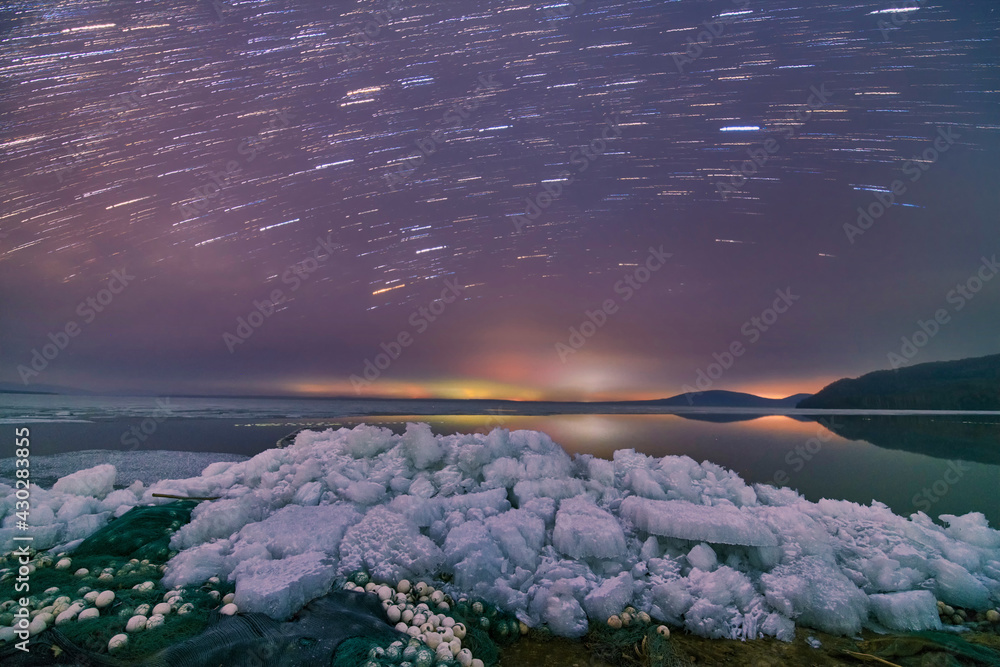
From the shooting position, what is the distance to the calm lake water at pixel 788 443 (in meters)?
5.84

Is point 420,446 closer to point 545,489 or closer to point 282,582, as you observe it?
point 545,489

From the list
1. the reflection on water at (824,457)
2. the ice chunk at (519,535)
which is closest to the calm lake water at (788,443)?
the reflection on water at (824,457)

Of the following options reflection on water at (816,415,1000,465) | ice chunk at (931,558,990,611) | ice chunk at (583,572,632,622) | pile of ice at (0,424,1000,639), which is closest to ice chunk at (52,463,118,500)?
pile of ice at (0,424,1000,639)

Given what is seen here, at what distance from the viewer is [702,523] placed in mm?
3697

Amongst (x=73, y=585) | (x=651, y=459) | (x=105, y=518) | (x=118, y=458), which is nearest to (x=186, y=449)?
(x=118, y=458)

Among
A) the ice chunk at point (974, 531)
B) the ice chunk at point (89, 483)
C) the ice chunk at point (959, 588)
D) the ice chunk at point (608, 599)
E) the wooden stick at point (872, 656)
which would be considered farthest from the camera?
the ice chunk at point (89, 483)

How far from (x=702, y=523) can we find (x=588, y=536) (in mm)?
1047

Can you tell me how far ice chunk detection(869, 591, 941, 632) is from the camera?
3.16m

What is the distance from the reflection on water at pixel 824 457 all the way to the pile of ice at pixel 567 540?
963mm

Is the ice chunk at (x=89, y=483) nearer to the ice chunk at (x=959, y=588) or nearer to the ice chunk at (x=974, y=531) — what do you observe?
the ice chunk at (x=959, y=588)

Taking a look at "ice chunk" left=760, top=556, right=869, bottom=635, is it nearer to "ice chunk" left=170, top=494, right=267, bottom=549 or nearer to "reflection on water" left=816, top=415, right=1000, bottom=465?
"ice chunk" left=170, top=494, right=267, bottom=549

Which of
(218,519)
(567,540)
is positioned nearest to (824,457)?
(567,540)
